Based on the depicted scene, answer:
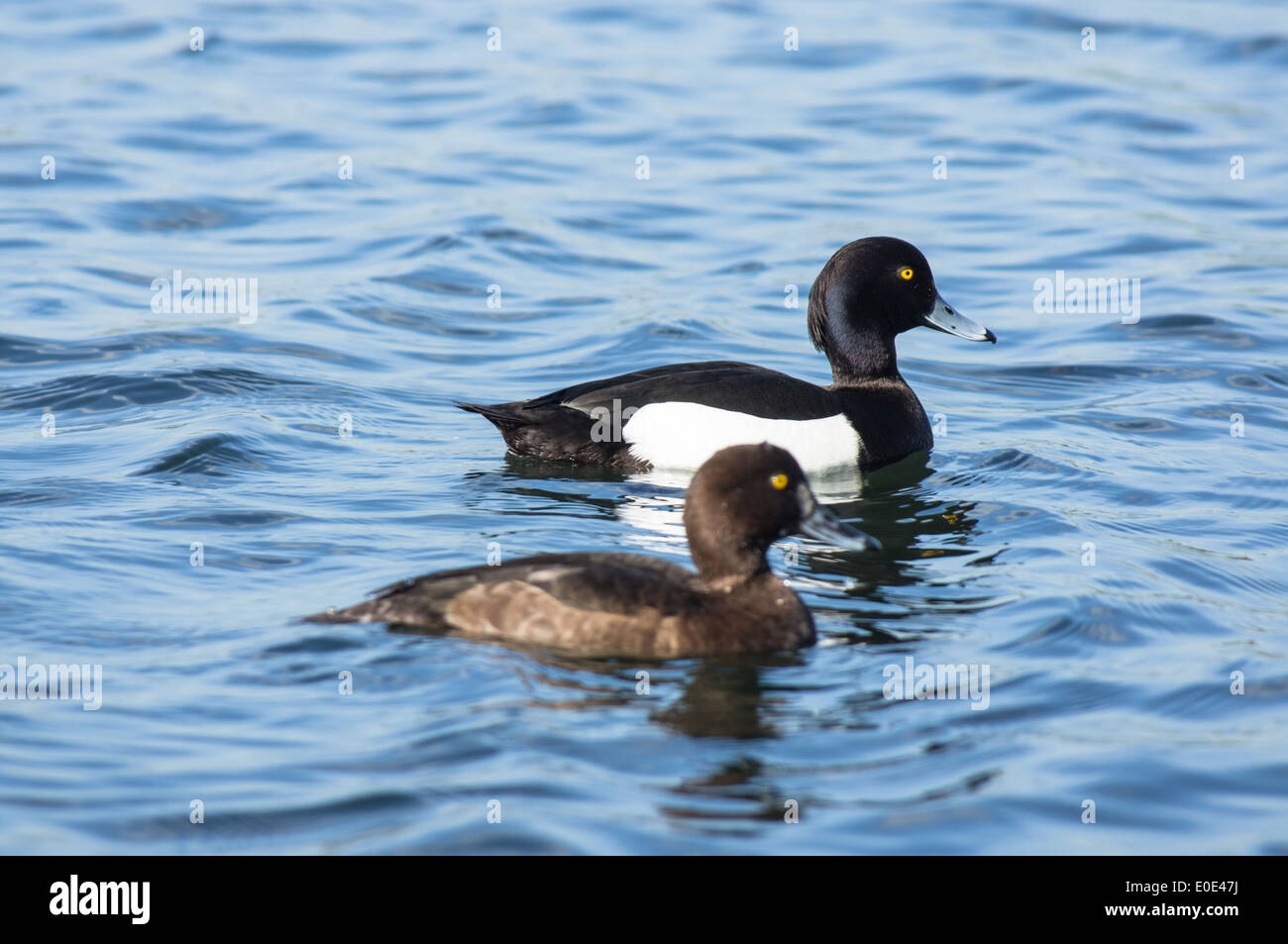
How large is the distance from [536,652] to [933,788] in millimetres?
1754

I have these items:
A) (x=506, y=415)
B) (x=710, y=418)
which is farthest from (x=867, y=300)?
(x=506, y=415)

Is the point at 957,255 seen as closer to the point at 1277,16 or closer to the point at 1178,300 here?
the point at 1178,300

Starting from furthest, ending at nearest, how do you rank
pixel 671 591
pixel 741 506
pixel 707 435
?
1. pixel 707 435
2. pixel 741 506
3. pixel 671 591

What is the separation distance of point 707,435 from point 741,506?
2.62 meters

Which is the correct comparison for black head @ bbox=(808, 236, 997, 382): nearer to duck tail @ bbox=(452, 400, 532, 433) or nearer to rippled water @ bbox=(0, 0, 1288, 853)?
rippled water @ bbox=(0, 0, 1288, 853)

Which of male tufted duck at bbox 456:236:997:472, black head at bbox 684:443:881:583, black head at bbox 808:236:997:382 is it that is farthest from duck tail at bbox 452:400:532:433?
black head at bbox 684:443:881:583

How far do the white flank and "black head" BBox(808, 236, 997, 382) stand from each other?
0.82 meters

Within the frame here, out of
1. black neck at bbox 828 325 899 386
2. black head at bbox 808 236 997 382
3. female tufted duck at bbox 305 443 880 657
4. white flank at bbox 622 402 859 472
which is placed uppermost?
black head at bbox 808 236 997 382

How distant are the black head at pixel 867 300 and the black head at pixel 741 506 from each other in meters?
3.47

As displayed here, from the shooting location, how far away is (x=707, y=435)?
9469 millimetres

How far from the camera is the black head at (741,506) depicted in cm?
687

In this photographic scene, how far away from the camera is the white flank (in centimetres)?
947

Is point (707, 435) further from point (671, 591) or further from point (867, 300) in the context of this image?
point (671, 591)

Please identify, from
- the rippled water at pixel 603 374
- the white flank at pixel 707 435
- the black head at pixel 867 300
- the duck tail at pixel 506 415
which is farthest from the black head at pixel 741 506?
the black head at pixel 867 300
